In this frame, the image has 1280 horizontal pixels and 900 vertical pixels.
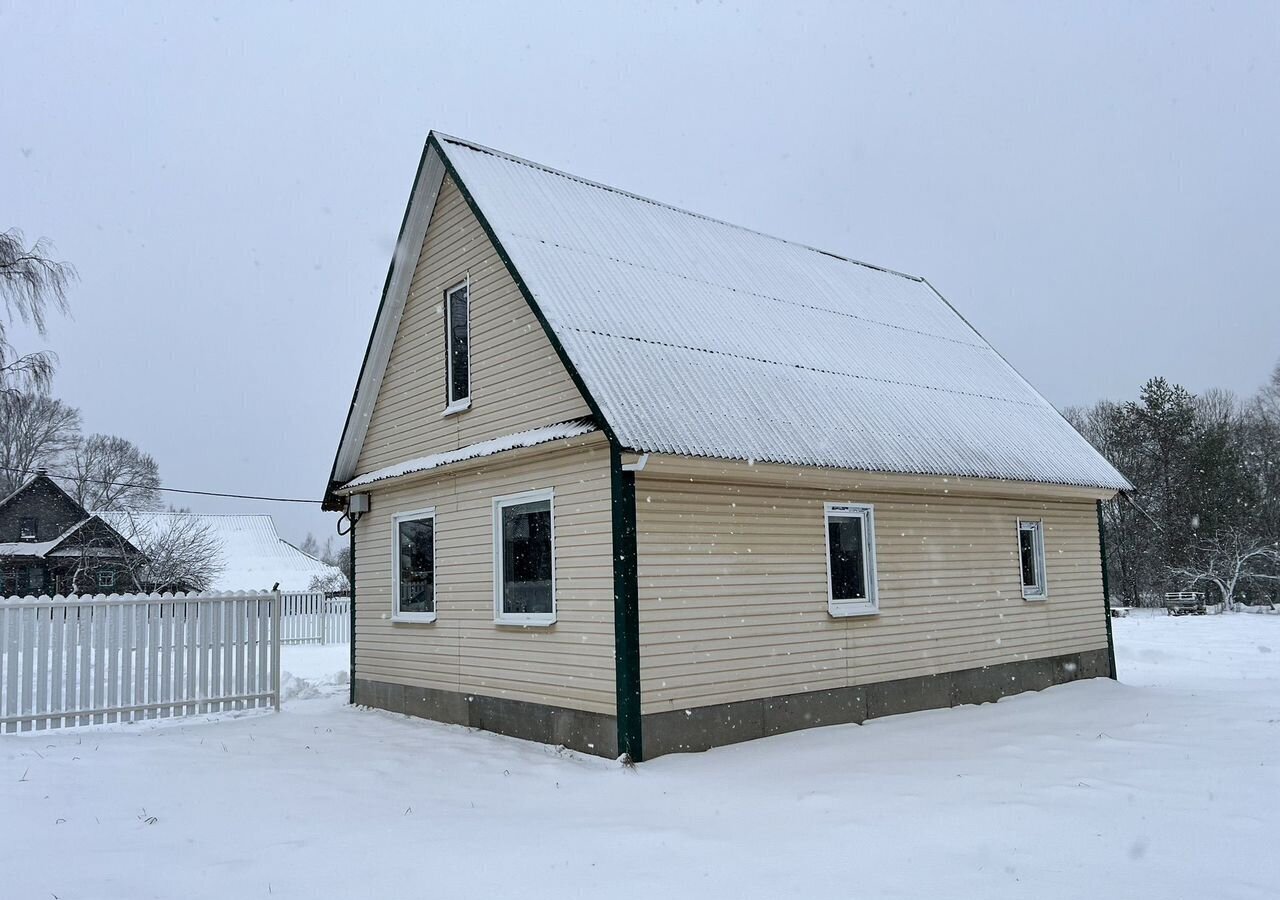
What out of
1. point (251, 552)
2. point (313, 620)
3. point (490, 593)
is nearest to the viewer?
point (490, 593)

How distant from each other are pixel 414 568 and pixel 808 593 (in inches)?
212

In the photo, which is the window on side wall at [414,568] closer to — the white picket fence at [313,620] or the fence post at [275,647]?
the fence post at [275,647]

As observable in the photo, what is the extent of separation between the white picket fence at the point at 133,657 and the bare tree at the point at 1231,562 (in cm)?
3225

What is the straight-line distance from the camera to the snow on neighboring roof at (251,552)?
42.3 m

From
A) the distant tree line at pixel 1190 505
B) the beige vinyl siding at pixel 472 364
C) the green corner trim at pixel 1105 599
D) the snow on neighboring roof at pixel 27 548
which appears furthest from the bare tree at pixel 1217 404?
the snow on neighboring roof at pixel 27 548

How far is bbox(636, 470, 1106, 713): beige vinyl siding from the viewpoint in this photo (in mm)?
9195

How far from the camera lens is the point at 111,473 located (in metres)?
52.9

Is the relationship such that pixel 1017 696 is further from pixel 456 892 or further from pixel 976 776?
pixel 456 892

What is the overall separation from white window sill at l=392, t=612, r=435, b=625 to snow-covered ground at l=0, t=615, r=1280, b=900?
4.47 feet

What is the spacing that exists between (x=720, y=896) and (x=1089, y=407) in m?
54.1

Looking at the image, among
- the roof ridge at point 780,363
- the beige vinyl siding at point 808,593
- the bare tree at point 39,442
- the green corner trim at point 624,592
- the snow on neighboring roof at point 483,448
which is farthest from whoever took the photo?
the bare tree at point 39,442

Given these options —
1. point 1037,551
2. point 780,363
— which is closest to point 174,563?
point 780,363

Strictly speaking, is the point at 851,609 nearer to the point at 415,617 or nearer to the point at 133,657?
the point at 415,617

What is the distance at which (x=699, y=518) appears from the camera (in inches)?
377
